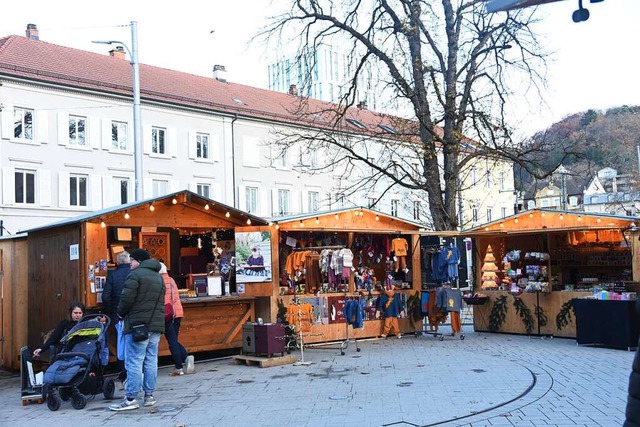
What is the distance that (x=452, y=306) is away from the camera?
15.5 meters

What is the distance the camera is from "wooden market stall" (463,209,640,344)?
49.3ft

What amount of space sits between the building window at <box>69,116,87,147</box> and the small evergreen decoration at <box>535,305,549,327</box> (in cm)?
2348

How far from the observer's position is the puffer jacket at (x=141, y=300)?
28.6 feet

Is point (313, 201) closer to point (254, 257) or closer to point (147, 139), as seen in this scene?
point (147, 139)

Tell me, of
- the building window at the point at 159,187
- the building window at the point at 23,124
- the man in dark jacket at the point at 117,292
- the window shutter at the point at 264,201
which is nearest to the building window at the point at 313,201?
the window shutter at the point at 264,201

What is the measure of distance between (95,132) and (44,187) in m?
3.51

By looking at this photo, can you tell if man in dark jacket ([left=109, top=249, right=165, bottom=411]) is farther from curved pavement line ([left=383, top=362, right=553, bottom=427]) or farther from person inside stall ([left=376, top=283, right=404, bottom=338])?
person inside stall ([left=376, top=283, right=404, bottom=338])

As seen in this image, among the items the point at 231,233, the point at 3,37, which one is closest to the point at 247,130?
the point at 3,37

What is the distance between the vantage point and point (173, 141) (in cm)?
3634

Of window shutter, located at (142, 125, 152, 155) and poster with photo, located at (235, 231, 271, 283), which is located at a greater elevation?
window shutter, located at (142, 125, 152, 155)

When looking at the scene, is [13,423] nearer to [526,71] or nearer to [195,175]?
[526,71]

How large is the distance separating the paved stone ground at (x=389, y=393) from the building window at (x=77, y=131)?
22294 millimetres

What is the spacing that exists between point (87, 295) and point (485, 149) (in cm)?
1133

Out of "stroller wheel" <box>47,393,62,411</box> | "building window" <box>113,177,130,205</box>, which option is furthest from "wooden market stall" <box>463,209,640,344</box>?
"building window" <box>113,177,130,205</box>
